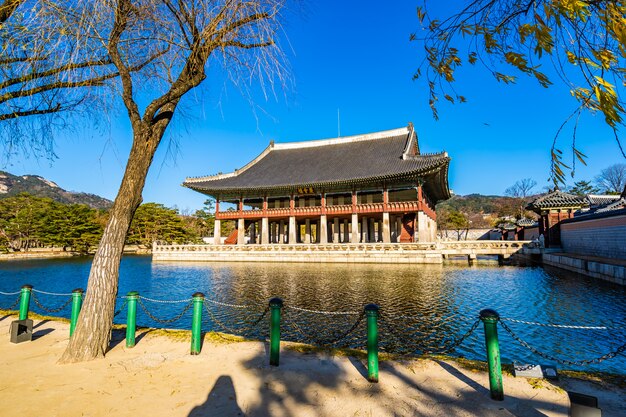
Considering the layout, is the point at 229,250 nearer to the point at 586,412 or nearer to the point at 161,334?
the point at 161,334

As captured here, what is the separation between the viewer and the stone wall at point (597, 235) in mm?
15008

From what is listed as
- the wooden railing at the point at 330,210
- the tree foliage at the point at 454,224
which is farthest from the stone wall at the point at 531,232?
the tree foliage at the point at 454,224

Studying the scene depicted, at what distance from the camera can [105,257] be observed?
15.5 feet

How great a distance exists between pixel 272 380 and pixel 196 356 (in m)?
1.55

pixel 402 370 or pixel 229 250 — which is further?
pixel 229 250

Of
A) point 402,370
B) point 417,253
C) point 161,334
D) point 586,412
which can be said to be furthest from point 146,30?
point 417,253

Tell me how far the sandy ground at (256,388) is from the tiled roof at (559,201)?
23.7 metres

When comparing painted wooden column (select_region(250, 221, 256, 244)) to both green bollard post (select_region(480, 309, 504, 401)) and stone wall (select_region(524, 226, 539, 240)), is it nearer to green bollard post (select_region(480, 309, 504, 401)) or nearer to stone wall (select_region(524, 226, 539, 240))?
stone wall (select_region(524, 226, 539, 240))

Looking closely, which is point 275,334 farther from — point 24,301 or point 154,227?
point 154,227

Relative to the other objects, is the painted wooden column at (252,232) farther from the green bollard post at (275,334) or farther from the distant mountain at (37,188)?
the distant mountain at (37,188)

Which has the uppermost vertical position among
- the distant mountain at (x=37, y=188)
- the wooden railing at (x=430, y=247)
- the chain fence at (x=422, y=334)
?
the distant mountain at (x=37, y=188)

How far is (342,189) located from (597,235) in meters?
17.7

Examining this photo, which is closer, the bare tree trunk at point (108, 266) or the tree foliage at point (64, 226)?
the bare tree trunk at point (108, 266)

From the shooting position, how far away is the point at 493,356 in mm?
3414
